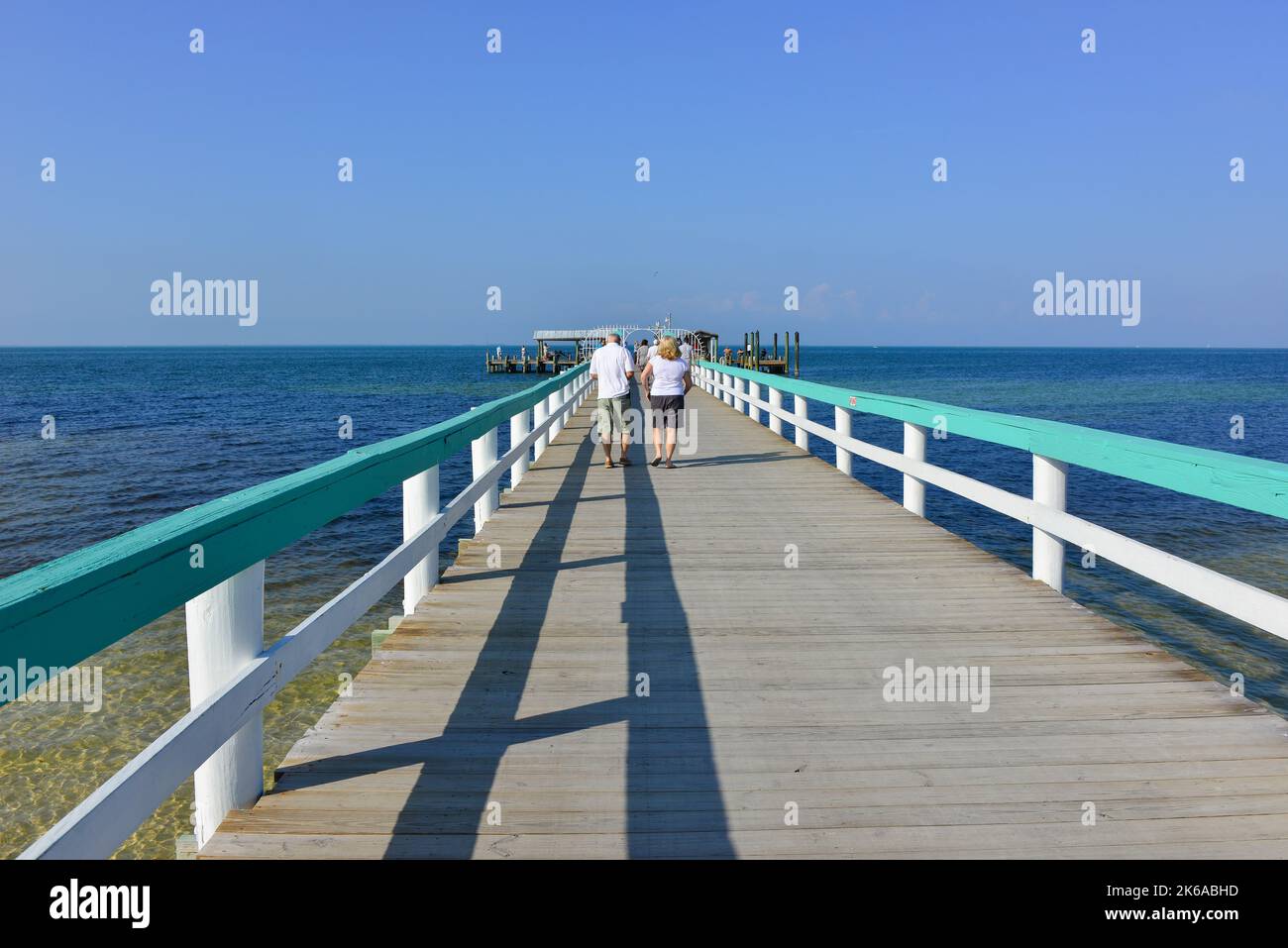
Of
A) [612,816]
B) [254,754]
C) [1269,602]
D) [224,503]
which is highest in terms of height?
[224,503]

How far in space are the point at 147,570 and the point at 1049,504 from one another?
5.00 metres

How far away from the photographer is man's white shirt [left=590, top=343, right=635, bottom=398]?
12.7 m

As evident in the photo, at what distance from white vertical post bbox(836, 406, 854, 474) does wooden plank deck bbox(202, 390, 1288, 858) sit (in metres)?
4.88

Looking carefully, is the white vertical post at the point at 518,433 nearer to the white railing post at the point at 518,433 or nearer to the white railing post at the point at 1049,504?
the white railing post at the point at 518,433

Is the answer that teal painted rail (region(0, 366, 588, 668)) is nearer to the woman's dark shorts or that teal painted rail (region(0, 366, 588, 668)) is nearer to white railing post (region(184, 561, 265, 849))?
white railing post (region(184, 561, 265, 849))

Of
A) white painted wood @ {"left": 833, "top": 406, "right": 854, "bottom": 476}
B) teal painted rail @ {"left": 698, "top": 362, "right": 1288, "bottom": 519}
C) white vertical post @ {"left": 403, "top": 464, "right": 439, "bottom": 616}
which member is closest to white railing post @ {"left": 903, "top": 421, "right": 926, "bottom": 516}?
teal painted rail @ {"left": 698, "top": 362, "right": 1288, "bottom": 519}

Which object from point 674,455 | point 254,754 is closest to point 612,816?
point 254,754

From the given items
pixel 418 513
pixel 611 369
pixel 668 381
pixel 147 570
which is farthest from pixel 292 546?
pixel 147 570

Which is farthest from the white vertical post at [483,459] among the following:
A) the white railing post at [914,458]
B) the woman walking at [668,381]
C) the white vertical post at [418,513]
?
the woman walking at [668,381]

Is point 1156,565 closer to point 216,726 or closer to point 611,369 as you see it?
point 216,726

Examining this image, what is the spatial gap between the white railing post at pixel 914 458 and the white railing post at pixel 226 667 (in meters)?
6.64
